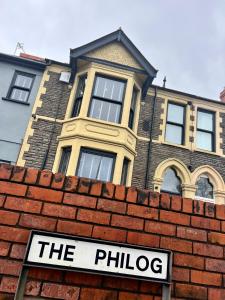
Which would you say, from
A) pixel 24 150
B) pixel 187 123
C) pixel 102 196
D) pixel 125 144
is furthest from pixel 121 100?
pixel 102 196

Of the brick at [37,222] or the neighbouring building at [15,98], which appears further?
the neighbouring building at [15,98]

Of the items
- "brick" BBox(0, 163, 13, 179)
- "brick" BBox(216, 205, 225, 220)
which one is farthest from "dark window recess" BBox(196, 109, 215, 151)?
"brick" BBox(0, 163, 13, 179)

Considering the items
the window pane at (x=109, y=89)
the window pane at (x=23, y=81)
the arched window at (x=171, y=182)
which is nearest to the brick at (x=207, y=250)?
the arched window at (x=171, y=182)

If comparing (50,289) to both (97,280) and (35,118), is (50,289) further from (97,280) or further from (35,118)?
(35,118)

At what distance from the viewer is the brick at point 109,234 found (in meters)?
1.95

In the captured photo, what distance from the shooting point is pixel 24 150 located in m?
9.15

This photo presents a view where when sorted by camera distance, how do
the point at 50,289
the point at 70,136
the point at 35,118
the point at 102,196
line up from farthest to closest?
the point at 35,118 < the point at 70,136 < the point at 102,196 < the point at 50,289

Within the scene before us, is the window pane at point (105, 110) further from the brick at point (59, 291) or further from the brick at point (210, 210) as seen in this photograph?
the brick at point (59, 291)

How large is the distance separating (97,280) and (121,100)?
27.9 ft

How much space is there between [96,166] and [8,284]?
7.05 m

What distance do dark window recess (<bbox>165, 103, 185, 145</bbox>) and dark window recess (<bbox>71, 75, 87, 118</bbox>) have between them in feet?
12.1

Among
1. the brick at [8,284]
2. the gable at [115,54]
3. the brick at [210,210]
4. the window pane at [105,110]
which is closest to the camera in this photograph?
the brick at [8,284]

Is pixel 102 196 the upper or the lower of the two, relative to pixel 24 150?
lower

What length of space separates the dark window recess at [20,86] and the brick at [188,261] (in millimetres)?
9552
